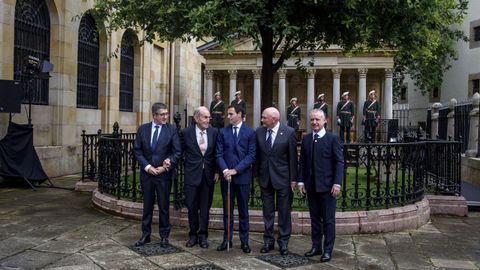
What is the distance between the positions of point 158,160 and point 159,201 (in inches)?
22.7

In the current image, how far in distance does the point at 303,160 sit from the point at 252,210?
169 centimetres

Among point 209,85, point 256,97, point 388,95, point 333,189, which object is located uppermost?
point 209,85

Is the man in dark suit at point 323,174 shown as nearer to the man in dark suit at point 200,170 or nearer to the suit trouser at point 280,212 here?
the suit trouser at point 280,212

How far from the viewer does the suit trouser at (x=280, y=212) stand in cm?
611

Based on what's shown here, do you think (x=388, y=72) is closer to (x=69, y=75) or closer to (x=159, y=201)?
(x=69, y=75)

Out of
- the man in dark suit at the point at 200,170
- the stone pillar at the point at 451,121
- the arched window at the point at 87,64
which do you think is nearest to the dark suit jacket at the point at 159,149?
the man in dark suit at the point at 200,170

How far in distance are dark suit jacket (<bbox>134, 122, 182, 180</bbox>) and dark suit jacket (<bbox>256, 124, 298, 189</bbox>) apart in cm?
122

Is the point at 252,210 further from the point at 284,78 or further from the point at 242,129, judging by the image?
the point at 284,78

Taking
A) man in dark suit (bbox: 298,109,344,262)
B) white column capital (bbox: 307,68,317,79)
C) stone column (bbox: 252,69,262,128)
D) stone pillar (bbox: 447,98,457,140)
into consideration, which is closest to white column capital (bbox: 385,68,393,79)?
white column capital (bbox: 307,68,317,79)

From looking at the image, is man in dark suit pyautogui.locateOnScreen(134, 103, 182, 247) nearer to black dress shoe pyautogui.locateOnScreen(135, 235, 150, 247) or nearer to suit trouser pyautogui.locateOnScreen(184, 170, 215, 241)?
black dress shoe pyautogui.locateOnScreen(135, 235, 150, 247)

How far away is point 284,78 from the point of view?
88.0ft

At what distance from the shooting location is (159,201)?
6449mm

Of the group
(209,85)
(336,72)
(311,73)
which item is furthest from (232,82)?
(336,72)

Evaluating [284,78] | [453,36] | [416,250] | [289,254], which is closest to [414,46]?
[416,250]
